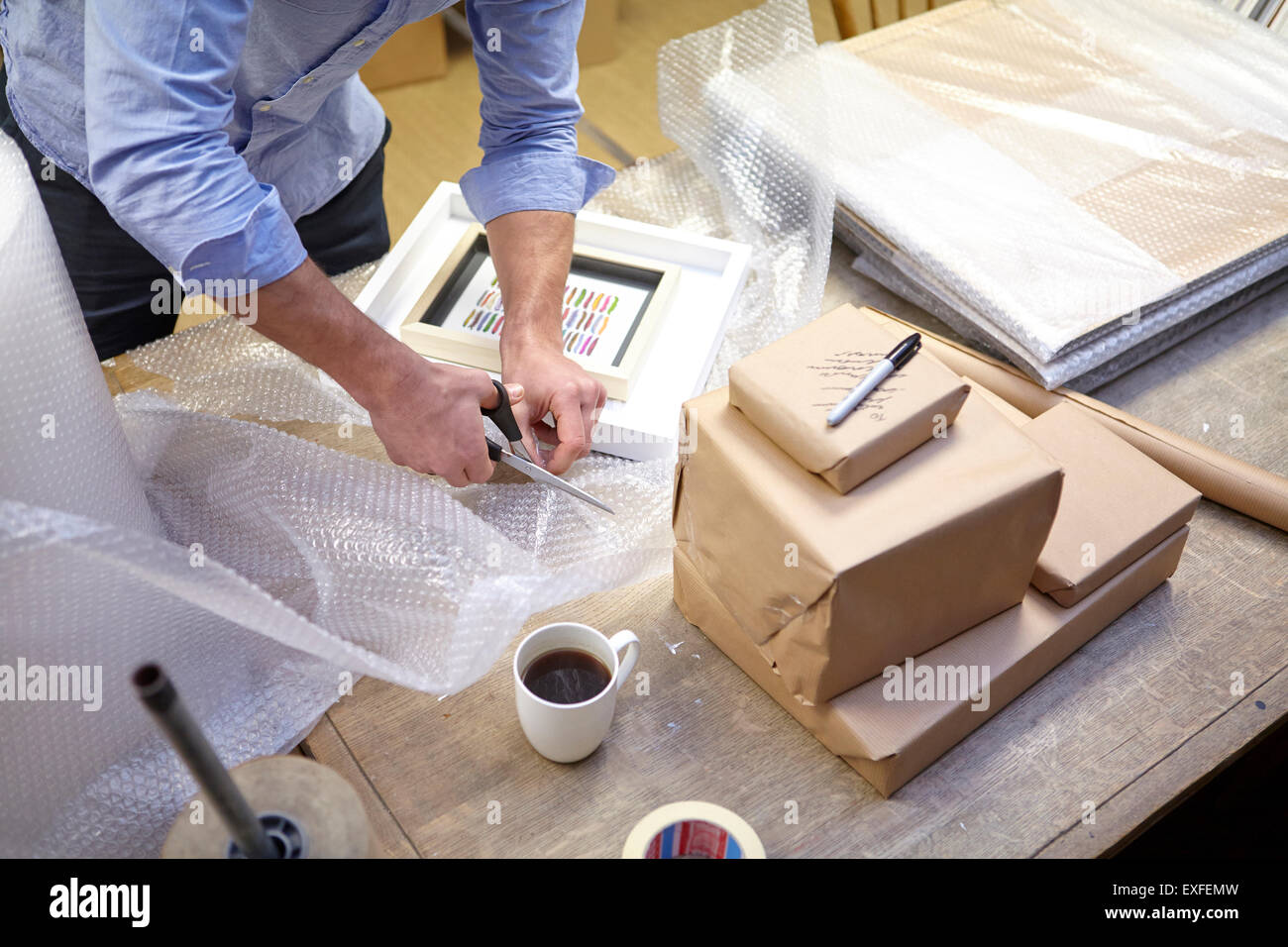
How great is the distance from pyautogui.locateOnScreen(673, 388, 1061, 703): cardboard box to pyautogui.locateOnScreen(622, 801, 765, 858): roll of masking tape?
123 millimetres

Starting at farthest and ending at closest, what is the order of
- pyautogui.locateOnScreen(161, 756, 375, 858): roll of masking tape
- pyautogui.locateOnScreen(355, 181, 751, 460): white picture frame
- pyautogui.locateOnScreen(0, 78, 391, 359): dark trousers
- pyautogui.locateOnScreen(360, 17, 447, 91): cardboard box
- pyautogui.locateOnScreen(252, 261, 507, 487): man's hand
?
pyautogui.locateOnScreen(360, 17, 447, 91): cardboard box → pyautogui.locateOnScreen(0, 78, 391, 359): dark trousers → pyautogui.locateOnScreen(355, 181, 751, 460): white picture frame → pyautogui.locateOnScreen(252, 261, 507, 487): man's hand → pyautogui.locateOnScreen(161, 756, 375, 858): roll of masking tape

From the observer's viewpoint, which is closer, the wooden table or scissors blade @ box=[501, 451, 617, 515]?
the wooden table

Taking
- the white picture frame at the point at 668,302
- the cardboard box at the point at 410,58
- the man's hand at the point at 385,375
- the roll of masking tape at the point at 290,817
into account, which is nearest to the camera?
the roll of masking tape at the point at 290,817

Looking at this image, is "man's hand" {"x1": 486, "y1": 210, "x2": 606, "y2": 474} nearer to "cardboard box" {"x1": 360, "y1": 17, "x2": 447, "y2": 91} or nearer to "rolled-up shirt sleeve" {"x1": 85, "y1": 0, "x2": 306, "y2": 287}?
"rolled-up shirt sleeve" {"x1": 85, "y1": 0, "x2": 306, "y2": 287}

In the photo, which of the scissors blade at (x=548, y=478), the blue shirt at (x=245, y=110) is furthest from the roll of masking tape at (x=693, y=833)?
the blue shirt at (x=245, y=110)

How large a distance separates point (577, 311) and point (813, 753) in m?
0.58

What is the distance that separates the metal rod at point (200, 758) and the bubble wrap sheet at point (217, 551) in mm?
159

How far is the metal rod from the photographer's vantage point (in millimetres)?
414

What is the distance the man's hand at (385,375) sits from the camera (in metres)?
0.88

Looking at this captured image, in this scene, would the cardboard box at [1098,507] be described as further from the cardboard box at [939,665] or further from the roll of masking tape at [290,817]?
the roll of masking tape at [290,817]

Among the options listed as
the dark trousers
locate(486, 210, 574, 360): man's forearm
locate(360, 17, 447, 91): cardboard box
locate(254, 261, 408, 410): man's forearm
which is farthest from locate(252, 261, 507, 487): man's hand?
locate(360, 17, 447, 91): cardboard box

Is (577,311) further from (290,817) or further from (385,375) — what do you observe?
(290,817)

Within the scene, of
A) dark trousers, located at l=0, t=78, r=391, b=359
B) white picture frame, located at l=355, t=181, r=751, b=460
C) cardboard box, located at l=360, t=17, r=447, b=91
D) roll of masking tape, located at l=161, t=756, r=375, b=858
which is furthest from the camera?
cardboard box, located at l=360, t=17, r=447, b=91
